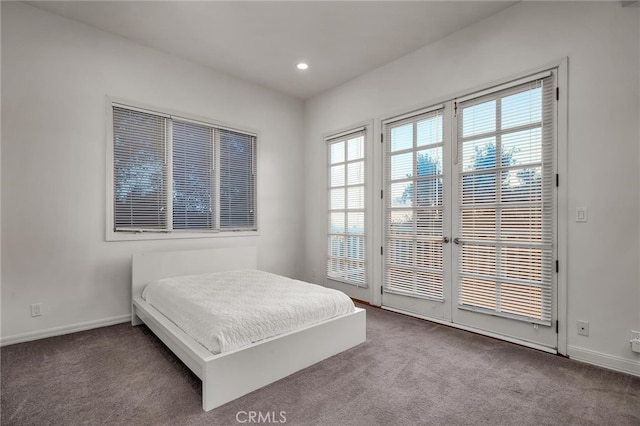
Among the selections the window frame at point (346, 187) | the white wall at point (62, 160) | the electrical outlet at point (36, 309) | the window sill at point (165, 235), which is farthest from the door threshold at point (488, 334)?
the electrical outlet at point (36, 309)

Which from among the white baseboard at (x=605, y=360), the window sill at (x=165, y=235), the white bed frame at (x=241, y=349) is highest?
the window sill at (x=165, y=235)

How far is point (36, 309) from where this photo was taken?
2.87 meters

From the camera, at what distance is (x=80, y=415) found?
1738mm

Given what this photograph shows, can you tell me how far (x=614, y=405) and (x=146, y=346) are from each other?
3298 mm

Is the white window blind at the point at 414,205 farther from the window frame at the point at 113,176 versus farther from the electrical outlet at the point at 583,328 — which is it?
the window frame at the point at 113,176

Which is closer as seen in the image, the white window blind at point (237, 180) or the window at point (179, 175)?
the window at point (179, 175)

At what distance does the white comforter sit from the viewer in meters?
2.02

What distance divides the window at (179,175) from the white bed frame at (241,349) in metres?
0.54

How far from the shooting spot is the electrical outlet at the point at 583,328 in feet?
7.90

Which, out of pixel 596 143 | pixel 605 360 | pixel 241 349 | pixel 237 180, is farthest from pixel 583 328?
pixel 237 180

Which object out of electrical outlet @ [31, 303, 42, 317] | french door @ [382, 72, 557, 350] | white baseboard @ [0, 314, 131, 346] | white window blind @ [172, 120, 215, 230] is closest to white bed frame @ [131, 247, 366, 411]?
white baseboard @ [0, 314, 131, 346]

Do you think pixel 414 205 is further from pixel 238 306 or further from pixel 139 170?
pixel 139 170

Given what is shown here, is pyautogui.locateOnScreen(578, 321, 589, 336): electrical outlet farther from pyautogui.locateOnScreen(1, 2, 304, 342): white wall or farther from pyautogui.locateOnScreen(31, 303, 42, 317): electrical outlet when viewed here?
pyautogui.locateOnScreen(31, 303, 42, 317): electrical outlet

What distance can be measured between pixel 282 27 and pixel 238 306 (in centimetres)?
270
